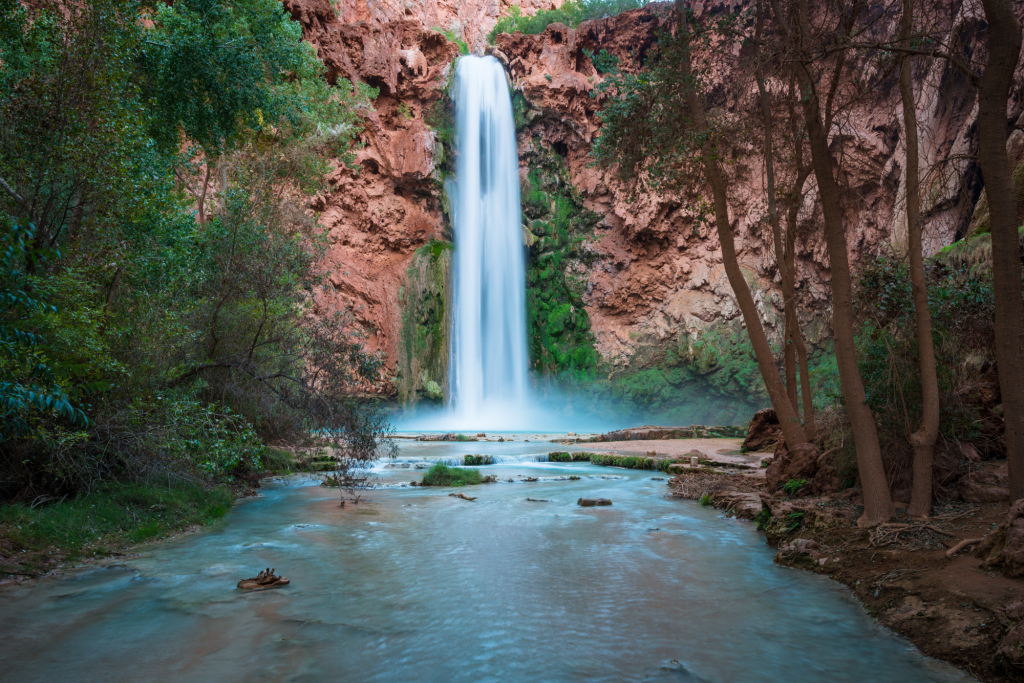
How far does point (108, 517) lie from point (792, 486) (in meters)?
9.57

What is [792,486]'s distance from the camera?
9148 mm

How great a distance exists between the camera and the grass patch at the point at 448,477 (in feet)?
45.2

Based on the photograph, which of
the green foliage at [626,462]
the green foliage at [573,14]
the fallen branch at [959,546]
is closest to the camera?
the fallen branch at [959,546]

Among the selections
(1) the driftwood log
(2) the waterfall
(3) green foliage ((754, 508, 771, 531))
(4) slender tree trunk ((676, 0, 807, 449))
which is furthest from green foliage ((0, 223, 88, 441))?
(2) the waterfall

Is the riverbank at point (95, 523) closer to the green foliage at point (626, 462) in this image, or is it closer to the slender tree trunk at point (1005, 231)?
the slender tree trunk at point (1005, 231)

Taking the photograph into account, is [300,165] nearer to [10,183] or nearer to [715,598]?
[10,183]

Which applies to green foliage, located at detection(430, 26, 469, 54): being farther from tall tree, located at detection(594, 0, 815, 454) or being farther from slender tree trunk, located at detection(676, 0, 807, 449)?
slender tree trunk, located at detection(676, 0, 807, 449)

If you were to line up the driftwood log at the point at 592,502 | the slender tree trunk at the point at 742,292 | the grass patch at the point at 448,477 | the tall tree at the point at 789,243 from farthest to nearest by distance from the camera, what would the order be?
the grass patch at the point at 448,477 → the driftwood log at the point at 592,502 → the tall tree at the point at 789,243 → the slender tree trunk at the point at 742,292

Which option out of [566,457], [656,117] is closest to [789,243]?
[656,117]

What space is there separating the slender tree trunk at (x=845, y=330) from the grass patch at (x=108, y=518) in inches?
341

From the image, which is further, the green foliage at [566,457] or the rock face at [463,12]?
the rock face at [463,12]

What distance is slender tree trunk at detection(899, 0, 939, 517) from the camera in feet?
20.0

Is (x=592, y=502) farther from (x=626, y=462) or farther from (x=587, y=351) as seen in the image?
(x=587, y=351)

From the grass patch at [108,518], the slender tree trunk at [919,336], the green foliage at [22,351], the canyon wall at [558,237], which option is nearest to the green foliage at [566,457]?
the grass patch at [108,518]
